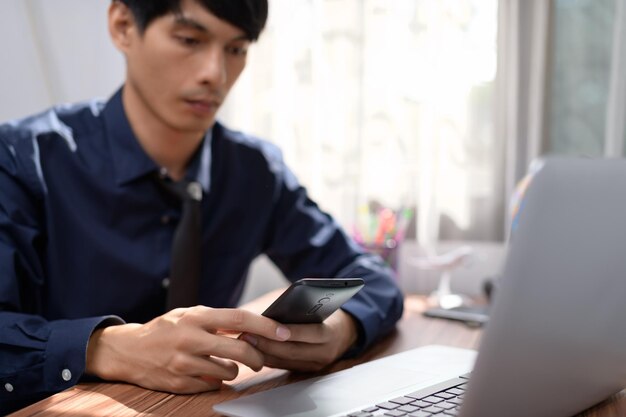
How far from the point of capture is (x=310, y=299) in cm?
85

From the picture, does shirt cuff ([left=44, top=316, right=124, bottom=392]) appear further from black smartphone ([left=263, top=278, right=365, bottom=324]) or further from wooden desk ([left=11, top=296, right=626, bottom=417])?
black smartphone ([left=263, top=278, right=365, bottom=324])

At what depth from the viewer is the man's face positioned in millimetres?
1314

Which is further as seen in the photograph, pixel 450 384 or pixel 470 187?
pixel 470 187

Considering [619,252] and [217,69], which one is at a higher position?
[217,69]

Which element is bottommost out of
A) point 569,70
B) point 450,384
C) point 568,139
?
point 450,384

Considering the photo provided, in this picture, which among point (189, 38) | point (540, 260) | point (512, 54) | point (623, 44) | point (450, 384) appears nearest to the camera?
point (540, 260)

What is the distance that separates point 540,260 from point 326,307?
1.26ft

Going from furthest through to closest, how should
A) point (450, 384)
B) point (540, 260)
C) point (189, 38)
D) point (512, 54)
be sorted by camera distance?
point (512, 54) → point (189, 38) → point (450, 384) → point (540, 260)

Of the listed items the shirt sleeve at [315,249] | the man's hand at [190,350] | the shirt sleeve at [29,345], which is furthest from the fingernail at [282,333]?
the shirt sleeve at [315,249]

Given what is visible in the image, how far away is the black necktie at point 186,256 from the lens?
1.35 m

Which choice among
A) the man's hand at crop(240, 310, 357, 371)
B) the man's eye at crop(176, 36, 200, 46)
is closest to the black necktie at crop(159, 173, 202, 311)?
the man's eye at crop(176, 36, 200, 46)

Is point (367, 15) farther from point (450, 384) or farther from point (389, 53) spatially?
point (450, 384)

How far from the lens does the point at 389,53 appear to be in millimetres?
2006

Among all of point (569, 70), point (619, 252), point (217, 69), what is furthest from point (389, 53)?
point (619, 252)
